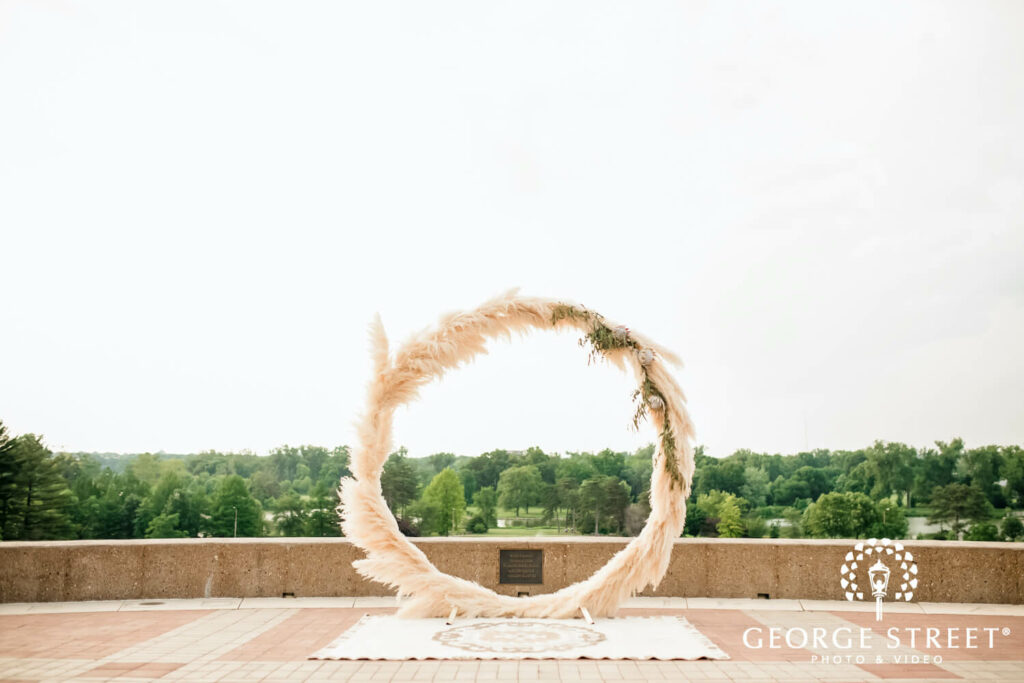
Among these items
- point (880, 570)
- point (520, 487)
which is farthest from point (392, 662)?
point (520, 487)

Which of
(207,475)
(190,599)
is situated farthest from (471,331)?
(207,475)

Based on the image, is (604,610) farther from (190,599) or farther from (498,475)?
(498,475)

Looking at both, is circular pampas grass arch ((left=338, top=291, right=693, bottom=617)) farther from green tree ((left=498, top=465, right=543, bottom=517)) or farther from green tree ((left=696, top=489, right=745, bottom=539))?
green tree ((left=696, top=489, right=745, bottom=539))

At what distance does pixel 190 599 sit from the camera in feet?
32.4

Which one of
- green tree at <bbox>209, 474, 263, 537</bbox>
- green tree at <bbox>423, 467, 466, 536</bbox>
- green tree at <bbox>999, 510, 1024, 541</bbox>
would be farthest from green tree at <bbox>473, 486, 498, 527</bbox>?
green tree at <bbox>999, 510, 1024, 541</bbox>

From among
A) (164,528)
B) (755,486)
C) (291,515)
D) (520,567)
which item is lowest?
(164,528)

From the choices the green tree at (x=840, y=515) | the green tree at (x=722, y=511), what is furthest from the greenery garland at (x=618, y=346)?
the green tree at (x=840, y=515)

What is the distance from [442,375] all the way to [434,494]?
2795cm

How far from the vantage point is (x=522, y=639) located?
7512 mm

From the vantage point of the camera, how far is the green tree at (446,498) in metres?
33.0

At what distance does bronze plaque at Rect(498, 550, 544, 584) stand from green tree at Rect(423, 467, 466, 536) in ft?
72.3

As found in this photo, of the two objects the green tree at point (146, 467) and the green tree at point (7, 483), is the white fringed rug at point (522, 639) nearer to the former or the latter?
the green tree at point (7, 483)

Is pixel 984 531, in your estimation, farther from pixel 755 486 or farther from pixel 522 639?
pixel 522 639

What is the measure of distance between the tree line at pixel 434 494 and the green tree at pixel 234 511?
0.08 meters
